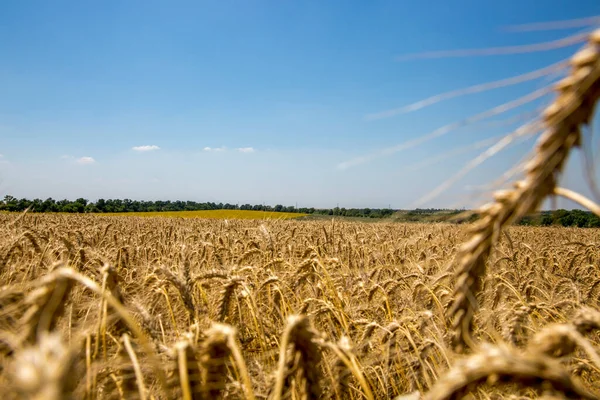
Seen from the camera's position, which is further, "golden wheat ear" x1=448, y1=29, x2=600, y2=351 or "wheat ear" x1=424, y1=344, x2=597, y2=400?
"golden wheat ear" x1=448, y1=29, x2=600, y2=351

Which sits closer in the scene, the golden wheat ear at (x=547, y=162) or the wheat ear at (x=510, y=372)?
the wheat ear at (x=510, y=372)

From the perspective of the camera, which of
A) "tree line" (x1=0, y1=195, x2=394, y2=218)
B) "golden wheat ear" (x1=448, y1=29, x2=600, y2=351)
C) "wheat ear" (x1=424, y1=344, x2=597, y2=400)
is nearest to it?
Answer: "wheat ear" (x1=424, y1=344, x2=597, y2=400)

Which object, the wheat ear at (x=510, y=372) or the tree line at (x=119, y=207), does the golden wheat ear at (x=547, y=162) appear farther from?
the tree line at (x=119, y=207)

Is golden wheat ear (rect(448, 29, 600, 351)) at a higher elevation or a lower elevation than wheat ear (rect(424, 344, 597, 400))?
higher

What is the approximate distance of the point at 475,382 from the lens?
73cm

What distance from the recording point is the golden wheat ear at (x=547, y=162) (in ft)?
2.40

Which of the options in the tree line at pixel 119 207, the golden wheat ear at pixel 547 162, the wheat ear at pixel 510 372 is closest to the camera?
the wheat ear at pixel 510 372

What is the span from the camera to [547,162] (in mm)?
798

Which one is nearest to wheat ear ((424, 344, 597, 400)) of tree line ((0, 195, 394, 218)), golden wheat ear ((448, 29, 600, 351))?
golden wheat ear ((448, 29, 600, 351))

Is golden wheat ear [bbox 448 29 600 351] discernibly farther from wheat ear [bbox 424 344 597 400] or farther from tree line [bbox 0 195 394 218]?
tree line [bbox 0 195 394 218]

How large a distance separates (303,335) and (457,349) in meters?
0.47

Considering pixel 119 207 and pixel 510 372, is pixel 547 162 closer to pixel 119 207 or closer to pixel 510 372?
pixel 510 372

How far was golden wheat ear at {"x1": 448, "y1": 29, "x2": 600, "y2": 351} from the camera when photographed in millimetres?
731

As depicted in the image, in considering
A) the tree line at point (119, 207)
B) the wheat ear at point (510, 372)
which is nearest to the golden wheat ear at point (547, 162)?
the wheat ear at point (510, 372)
